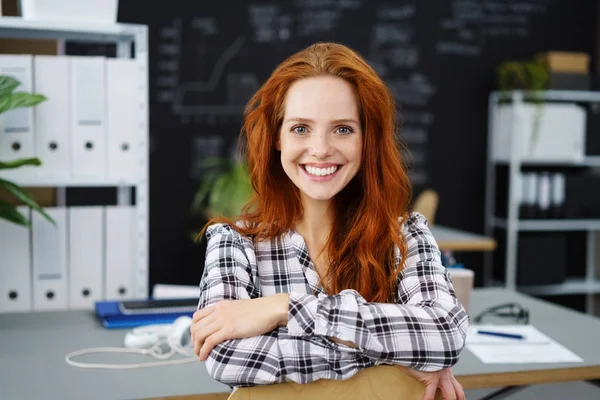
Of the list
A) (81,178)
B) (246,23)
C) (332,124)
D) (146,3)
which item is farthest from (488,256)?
(332,124)

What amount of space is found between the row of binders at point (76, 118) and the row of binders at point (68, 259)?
0.13m

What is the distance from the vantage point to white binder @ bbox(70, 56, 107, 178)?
80.0 inches

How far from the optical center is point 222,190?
4.03 m

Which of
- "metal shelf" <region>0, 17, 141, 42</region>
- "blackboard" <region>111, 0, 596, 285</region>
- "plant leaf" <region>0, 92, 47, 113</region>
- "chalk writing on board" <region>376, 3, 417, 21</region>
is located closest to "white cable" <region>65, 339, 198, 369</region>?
Result: "plant leaf" <region>0, 92, 47, 113</region>

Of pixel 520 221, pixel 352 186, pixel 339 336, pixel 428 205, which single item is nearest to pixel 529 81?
pixel 520 221

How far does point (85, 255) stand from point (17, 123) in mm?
438

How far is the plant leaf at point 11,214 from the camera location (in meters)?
1.84

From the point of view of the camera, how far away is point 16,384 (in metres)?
1.38

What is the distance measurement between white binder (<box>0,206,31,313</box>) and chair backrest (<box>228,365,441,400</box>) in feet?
3.74

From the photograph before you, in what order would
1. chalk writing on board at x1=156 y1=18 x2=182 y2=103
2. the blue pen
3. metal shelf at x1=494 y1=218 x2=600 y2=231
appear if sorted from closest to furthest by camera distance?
the blue pen → chalk writing on board at x1=156 y1=18 x2=182 y2=103 → metal shelf at x1=494 y1=218 x2=600 y2=231

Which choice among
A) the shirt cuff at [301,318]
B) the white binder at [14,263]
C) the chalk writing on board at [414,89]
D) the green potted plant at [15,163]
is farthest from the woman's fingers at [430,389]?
the chalk writing on board at [414,89]

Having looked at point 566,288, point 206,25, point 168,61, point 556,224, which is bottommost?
point 566,288

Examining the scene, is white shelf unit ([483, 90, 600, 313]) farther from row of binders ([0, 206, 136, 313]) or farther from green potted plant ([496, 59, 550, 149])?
row of binders ([0, 206, 136, 313])

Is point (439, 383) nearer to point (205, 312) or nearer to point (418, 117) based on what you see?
point (205, 312)
